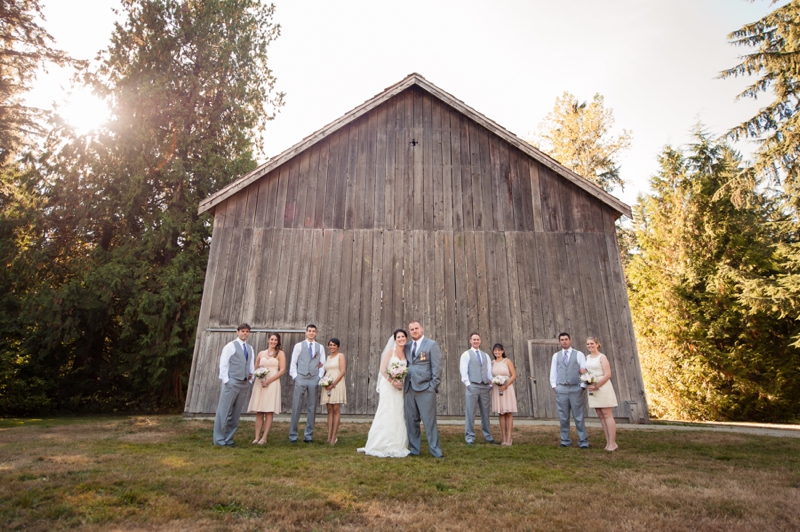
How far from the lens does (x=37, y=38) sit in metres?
17.2

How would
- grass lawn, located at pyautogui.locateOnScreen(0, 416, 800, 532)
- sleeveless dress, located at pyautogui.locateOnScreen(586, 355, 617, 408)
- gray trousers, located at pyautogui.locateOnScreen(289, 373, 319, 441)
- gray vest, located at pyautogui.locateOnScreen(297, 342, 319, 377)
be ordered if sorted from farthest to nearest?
gray vest, located at pyautogui.locateOnScreen(297, 342, 319, 377)
gray trousers, located at pyautogui.locateOnScreen(289, 373, 319, 441)
sleeveless dress, located at pyautogui.locateOnScreen(586, 355, 617, 408)
grass lawn, located at pyautogui.locateOnScreen(0, 416, 800, 532)

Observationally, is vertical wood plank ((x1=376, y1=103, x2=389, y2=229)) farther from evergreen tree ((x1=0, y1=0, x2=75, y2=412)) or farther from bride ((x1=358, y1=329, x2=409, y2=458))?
evergreen tree ((x1=0, y1=0, x2=75, y2=412))

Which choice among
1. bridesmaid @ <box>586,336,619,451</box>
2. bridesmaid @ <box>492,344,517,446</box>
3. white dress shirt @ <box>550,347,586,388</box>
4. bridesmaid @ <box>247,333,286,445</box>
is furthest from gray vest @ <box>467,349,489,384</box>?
bridesmaid @ <box>247,333,286,445</box>

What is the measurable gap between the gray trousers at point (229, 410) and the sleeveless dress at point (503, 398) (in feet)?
14.2

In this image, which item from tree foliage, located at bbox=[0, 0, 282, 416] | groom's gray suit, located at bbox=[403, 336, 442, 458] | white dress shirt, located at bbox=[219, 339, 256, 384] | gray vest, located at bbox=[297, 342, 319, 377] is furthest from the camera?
tree foliage, located at bbox=[0, 0, 282, 416]

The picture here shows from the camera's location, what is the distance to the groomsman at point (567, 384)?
8102 mm

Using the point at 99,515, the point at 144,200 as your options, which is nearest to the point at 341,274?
the point at 99,515

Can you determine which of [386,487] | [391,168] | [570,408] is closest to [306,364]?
[386,487]

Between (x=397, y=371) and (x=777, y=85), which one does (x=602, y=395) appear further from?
(x=777, y=85)

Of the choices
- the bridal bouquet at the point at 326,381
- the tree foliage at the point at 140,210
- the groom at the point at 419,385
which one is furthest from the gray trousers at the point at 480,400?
the tree foliage at the point at 140,210

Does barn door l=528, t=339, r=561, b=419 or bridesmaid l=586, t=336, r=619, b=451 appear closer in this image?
bridesmaid l=586, t=336, r=619, b=451

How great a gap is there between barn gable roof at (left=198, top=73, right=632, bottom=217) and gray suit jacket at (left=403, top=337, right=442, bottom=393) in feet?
23.4

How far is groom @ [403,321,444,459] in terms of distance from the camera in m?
6.98

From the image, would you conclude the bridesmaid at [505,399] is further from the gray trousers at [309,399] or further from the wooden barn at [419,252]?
the gray trousers at [309,399]
